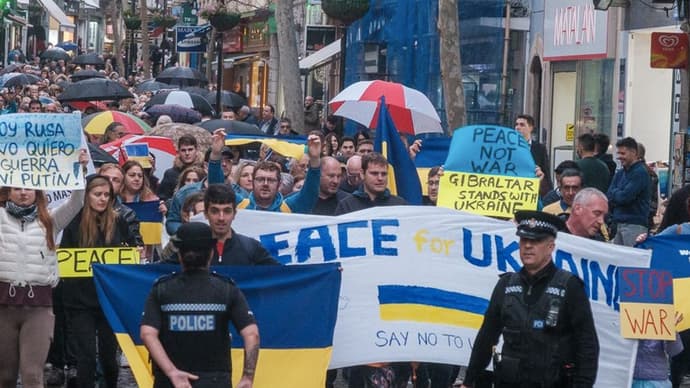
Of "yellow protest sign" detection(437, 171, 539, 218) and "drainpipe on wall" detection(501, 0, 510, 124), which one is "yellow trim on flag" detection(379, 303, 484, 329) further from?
"drainpipe on wall" detection(501, 0, 510, 124)

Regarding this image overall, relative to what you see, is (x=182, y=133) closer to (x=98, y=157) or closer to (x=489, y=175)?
(x=98, y=157)

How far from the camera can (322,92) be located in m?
45.7

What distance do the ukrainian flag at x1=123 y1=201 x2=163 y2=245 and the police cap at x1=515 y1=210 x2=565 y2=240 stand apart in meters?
5.68

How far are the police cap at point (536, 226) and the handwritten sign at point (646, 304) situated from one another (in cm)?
172

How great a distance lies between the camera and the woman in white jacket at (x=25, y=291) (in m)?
9.68

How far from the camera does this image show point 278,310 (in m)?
9.69

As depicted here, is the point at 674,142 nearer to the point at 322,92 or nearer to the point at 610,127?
the point at 610,127

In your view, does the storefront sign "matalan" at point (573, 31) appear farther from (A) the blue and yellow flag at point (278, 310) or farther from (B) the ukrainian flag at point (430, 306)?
(A) the blue and yellow flag at point (278, 310)

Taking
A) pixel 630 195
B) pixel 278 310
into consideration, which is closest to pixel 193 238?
pixel 278 310

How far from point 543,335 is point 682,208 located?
4.83 meters

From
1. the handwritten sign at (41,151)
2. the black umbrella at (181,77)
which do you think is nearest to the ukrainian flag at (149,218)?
the handwritten sign at (41,151)

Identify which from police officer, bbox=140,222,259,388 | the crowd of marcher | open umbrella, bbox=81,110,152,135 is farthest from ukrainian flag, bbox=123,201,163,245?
open umbrella, bbox=81,110,152,135

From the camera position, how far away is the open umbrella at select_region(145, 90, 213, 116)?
27000mm

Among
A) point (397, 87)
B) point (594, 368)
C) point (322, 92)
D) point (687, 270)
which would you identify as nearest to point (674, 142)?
point (397, 87)
